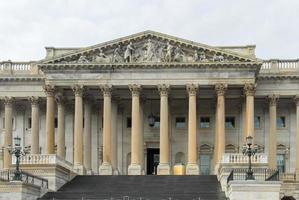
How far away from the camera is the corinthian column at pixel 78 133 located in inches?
3162

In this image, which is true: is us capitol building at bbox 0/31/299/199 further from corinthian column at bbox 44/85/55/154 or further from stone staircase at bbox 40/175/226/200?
stone staircase at bbox 40/175/226/200

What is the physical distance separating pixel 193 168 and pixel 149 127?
1224cm

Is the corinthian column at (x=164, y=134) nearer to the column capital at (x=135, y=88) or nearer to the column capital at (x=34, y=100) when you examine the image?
the column capital at (x=135, y=88)

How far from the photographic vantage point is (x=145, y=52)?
269ft

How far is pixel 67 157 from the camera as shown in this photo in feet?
296

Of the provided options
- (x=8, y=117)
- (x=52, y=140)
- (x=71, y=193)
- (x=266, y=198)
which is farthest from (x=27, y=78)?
(x=266, y=198)

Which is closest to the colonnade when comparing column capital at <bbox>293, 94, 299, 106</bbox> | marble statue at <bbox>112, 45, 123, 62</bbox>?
marble statue at <bbox>112, 45, 123, 62</bbox>

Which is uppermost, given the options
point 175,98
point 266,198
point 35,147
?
point 175,98

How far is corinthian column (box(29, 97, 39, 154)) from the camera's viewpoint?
86.9 m

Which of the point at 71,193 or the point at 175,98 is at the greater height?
the point at 175,98

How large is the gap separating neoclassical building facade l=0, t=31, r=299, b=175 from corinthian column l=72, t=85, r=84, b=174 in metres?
0.11

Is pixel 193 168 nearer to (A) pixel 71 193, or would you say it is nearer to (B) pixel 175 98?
(B) pixel 175 98

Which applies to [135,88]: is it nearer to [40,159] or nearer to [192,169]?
[192,169]

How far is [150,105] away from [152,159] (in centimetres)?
635
